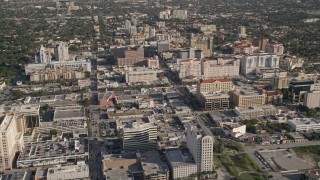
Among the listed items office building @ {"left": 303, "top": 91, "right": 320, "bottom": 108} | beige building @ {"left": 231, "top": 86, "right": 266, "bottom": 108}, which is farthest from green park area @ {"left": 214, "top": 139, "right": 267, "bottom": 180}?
office building @ {"left": 303, "top": 91, "right": 320, "bottom": 108}

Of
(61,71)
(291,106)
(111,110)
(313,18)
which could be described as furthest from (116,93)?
(313,18)

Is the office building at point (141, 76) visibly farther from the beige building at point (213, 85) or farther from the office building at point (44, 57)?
the office building at point (44, 57)

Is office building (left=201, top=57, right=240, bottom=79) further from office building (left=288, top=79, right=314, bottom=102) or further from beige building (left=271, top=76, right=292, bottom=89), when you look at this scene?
office building (left=288, top=79, right=314, bottom=102)

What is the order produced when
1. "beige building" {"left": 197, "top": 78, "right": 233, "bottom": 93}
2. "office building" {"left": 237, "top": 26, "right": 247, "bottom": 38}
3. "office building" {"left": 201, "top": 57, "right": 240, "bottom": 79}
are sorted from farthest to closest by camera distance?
"office building" {"left": 237, "top": 26, "right": 247, "bottom": 38}
"office building" {"left": 201, "top": 57, "right": 240, "bottom": 79}
"beige building" {"left": 197, "top": 78, "right": 233, "bottom": 93}

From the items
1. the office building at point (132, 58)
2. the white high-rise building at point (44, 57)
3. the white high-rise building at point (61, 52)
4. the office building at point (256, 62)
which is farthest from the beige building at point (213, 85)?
the white high-rise building at point (44, 57)

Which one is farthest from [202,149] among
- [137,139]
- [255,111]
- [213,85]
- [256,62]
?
[256,62]

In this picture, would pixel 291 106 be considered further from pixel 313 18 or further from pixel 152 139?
pixel 313 18
